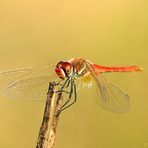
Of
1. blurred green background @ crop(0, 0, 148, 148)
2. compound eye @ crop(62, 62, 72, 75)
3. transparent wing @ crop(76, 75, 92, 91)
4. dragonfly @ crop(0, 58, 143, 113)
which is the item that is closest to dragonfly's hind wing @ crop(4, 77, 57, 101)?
dragonfly @ crop(0, 58, 143, 113)

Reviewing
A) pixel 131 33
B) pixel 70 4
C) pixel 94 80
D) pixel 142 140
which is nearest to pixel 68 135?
pixel 142 140

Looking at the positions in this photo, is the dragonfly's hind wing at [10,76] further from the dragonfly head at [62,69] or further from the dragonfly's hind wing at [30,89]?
the dragonfly head at [62,69]

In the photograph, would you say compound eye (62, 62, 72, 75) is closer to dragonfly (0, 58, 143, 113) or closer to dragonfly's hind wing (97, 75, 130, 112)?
dragonfly (0, 58, 143, 113)

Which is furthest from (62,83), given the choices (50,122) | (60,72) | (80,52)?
(80,52)

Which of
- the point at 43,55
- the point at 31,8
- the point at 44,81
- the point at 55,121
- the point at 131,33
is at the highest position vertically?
the point at 31,8

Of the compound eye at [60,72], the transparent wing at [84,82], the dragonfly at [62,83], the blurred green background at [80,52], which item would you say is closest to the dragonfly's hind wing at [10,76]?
the dragonfly at [62,83]

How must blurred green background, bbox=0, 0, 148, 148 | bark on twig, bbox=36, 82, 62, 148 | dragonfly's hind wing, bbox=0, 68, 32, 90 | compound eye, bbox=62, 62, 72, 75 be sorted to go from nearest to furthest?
1. bark on twig, bbox=36, 82, 62, 148
2. dragonfly's hind wing, bbox=0, 68, 32, 90
3. compound eye, bbox=62, 62, 72, 75
4. blurred green background, bbox=0, 0, 148, 148

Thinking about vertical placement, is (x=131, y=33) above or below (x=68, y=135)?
above

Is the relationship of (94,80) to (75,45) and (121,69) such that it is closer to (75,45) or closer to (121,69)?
(121,69)
